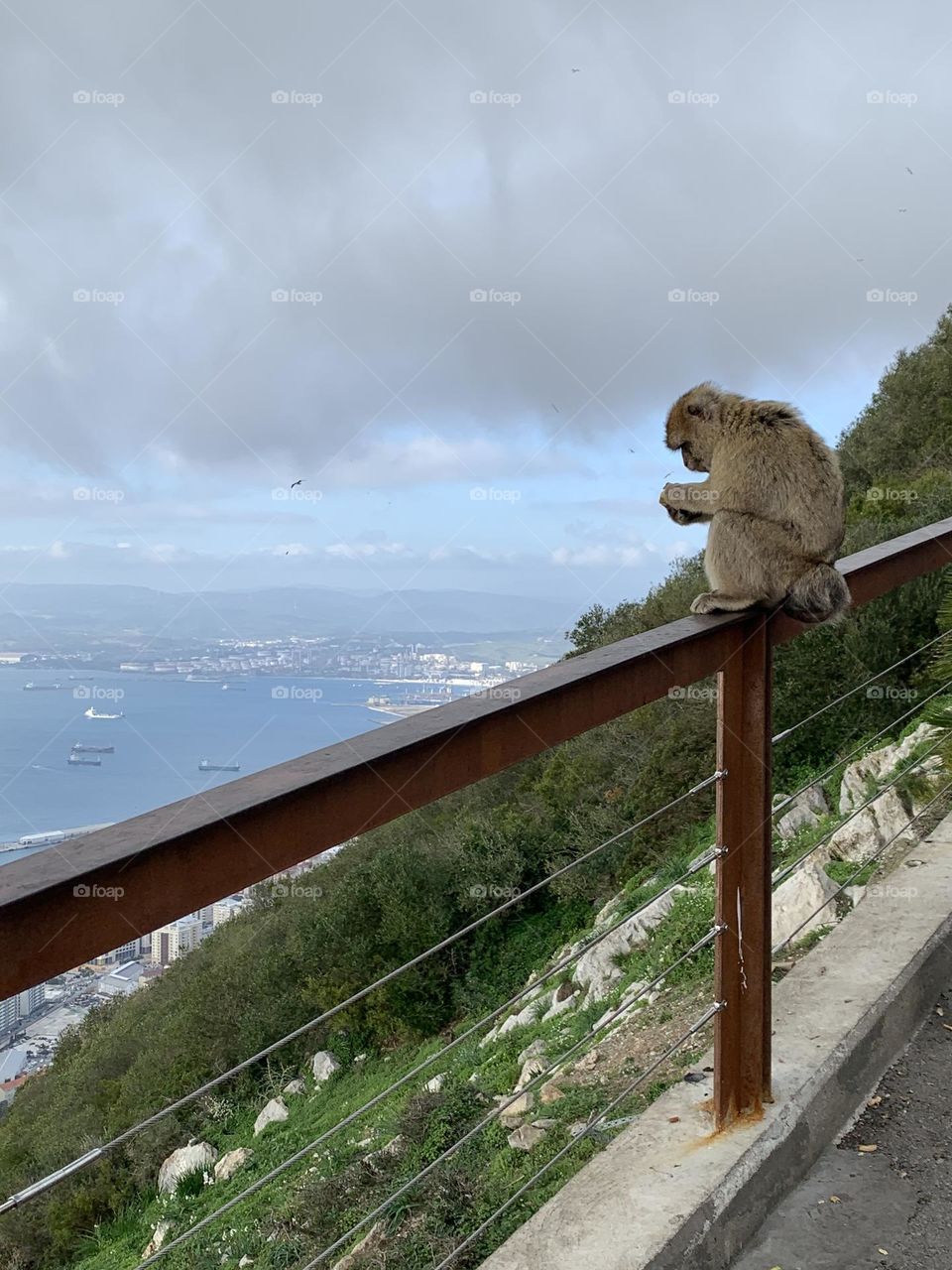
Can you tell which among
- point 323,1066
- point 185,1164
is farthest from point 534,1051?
point 323,1066

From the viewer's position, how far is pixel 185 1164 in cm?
1238

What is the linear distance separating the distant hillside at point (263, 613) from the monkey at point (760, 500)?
46.5 meters

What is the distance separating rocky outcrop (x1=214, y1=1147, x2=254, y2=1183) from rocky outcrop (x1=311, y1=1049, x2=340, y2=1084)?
3.03 meters

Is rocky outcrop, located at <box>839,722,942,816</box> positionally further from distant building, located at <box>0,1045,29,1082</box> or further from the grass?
distant building, located at <box>0,1045,29,1082</box>

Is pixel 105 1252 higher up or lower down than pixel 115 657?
lower down

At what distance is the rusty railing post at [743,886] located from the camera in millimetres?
1965

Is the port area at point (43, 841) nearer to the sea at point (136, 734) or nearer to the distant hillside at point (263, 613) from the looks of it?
the sea at point (136, 734)

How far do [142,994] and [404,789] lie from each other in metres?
30.8

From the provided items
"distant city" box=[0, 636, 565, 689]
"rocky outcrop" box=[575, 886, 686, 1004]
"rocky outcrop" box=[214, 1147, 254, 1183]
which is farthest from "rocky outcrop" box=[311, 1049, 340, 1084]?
"distant city" box=[0, 636, 565, 689]

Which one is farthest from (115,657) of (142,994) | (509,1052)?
(509,1052)

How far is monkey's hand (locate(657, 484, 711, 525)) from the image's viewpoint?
11.5ft

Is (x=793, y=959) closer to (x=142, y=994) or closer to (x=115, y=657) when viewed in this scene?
(x=142, y=994)

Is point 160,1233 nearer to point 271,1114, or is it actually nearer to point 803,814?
point 271,1114

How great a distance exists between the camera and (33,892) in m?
0.85
